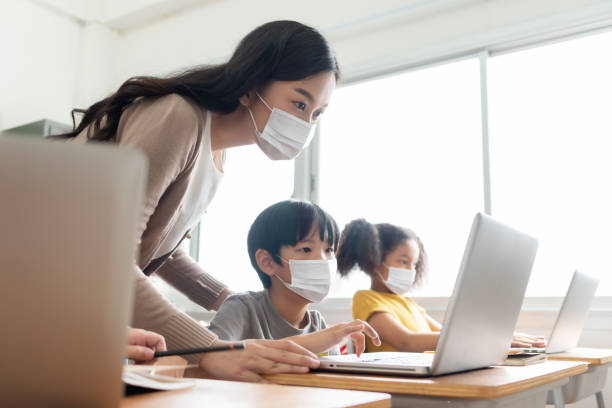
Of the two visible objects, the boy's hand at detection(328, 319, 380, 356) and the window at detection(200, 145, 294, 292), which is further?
the window at detection(200, 145, 294, 292)

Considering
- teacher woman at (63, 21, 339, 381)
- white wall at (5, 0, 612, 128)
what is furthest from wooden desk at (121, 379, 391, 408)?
white wall at (5, 0, 612, 128)

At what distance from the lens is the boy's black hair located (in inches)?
71.2

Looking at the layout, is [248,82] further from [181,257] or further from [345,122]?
[345,122]

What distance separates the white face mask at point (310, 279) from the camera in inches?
69.4

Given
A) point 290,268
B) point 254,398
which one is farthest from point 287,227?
point 254,398

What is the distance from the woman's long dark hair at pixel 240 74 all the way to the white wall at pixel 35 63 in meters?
2.84

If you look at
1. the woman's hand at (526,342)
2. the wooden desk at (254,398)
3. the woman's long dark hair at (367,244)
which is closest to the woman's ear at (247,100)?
the wooden desk at (254,398)

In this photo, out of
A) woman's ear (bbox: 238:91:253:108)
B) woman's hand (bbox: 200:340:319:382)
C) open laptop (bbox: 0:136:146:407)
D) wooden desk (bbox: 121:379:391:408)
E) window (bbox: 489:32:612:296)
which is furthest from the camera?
window (bbox: 489:32:612:296)

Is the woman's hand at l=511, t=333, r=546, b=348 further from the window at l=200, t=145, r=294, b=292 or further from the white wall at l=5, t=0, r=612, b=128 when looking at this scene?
the window at l=200, t=145, r=294, b=292

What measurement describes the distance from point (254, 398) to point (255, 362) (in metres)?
0.32

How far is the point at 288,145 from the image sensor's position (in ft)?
4.82

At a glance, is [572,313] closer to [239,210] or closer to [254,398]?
[254,398]

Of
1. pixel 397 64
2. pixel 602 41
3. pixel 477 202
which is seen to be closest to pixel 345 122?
pixel 397 64

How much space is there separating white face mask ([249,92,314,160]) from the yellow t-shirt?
831 mm
